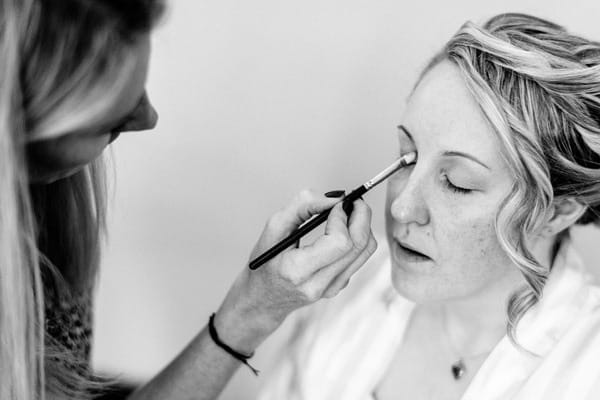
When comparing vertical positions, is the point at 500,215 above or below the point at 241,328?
above

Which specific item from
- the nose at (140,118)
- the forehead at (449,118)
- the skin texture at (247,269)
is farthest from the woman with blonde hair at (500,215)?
the nose at (140,118)

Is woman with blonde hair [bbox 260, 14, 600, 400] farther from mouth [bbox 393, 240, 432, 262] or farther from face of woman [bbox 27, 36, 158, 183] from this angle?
face of woman [bbox 27, 36, 158, 183]

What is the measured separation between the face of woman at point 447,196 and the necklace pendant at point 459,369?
5.6 inches

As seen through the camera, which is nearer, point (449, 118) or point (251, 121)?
point (449, 118)

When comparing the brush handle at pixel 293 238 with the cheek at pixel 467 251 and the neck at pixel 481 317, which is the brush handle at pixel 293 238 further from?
the neck at pixel 481 317

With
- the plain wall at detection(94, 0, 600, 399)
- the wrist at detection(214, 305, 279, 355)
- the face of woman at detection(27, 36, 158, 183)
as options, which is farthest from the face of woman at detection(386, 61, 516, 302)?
the face of woman at detection(27, 36, 158, 183)

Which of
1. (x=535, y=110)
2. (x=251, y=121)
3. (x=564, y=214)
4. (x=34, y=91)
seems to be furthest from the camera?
(x=251, y=121)

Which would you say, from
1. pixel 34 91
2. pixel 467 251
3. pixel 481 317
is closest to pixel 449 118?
pixel 467 251

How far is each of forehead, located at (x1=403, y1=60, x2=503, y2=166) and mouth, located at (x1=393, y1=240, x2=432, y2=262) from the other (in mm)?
169

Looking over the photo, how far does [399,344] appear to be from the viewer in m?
1.23

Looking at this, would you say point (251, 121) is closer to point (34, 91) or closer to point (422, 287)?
point (422, 287)

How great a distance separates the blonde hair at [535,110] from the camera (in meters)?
0.94

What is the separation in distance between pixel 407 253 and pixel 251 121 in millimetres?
548

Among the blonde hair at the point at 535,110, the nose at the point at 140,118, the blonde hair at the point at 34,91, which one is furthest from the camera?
the blonde hair at the point at 535,110
